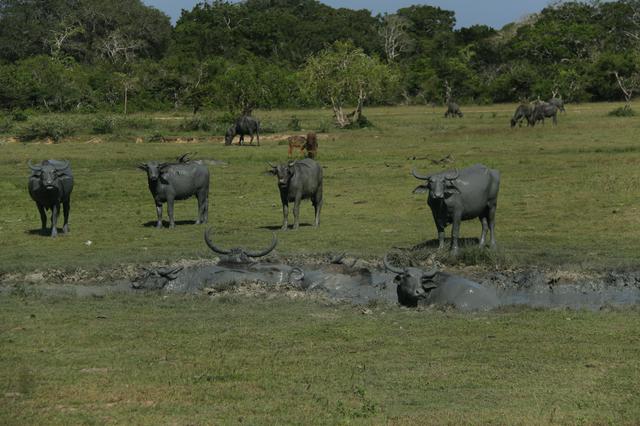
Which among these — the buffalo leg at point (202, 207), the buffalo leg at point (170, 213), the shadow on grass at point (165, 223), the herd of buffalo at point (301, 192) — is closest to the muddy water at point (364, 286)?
the herd of buffalo at point (301, 192)

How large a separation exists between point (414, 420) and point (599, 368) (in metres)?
2.35

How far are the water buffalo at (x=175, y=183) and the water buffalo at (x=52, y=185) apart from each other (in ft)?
4.70

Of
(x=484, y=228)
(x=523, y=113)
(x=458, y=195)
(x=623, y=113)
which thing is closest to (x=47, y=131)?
(x=523, y=113)

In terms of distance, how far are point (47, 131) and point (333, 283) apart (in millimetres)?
26550

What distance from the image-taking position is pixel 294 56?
7825cm

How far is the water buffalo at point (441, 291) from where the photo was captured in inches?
496

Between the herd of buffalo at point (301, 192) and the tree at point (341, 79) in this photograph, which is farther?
the tree at point (341, 79)

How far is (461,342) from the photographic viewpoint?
10.4 m

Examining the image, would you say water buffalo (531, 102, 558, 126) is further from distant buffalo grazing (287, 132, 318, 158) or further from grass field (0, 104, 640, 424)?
grass field (0, 104, 640, 424)

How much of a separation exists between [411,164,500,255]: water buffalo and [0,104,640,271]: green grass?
0.86 metres

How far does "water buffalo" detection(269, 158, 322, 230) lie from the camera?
18.8 m

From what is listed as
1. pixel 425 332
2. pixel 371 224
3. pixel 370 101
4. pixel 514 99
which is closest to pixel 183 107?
pixel 370 101

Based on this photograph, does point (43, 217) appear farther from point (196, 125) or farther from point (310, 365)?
point (196, 125)

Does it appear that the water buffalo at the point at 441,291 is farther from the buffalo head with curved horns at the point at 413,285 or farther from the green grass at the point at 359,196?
the green grass at the point at 359,196
